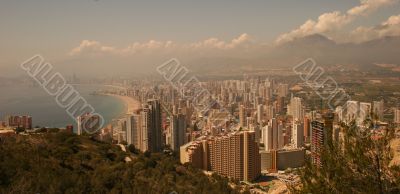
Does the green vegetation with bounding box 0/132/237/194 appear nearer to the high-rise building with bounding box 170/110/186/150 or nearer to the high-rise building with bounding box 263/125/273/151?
the high-rise building with bounding box 170/110/186/150

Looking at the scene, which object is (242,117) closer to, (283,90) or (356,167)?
(283,90)

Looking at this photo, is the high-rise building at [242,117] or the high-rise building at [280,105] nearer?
the high-rise building at [242,117]

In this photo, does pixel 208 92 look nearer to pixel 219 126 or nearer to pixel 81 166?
pixel 219 126

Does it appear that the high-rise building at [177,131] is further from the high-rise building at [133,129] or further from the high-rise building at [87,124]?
the high-rise building at [87,124]

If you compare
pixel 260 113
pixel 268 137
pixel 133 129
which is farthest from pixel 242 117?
pixel 133 129

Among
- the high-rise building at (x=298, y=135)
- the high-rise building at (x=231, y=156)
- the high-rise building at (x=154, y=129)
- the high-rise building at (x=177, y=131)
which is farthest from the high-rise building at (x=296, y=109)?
the high-rise building at (x=231, y=156)

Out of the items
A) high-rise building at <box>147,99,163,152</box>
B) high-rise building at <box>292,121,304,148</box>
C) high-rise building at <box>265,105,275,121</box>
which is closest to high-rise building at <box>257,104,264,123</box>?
high-rise building at <box>265,105,275,121</box>
